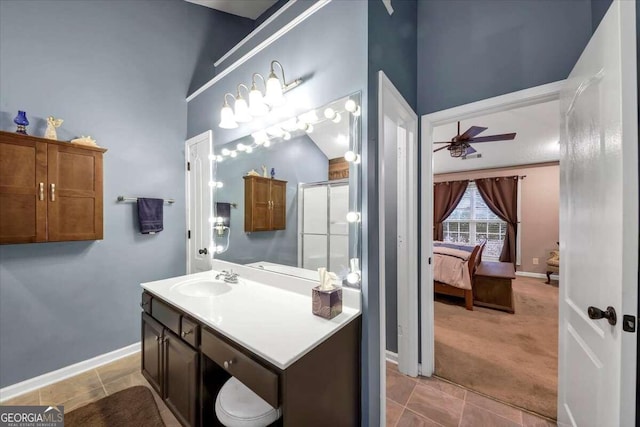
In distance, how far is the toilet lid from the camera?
1058 mm

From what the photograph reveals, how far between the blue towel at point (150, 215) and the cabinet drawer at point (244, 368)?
5.05 feet

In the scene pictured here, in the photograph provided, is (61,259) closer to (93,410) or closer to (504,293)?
(93,410)

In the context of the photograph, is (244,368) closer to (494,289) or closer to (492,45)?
(492,45)

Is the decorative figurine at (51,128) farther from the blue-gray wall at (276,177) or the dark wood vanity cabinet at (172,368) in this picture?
the dark wood vanity cabinet at (172,368)

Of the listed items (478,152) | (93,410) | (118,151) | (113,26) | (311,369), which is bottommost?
(93,410)

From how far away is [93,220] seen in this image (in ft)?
6.37

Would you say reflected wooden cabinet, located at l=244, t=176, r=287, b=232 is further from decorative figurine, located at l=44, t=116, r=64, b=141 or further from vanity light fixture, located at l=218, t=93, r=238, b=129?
decorative figurine, located at l=44, t=116, r=64, b=141

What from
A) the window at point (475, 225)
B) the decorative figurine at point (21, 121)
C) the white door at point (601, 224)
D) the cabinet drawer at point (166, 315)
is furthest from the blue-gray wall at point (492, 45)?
the window at point (475, 225)

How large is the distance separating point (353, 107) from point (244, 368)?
133 centimetres

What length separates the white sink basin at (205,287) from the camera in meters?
1.79

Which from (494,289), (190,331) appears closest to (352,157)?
(190,331)

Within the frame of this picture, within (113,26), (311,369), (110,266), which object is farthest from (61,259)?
(311,369)

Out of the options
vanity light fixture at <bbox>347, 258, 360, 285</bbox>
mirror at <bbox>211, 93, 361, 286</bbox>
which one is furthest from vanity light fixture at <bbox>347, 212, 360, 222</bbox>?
vanity light fixture at <bbox>347, 258, 360, 285</bbox>

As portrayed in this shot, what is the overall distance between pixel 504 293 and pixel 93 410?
14.0 ft
